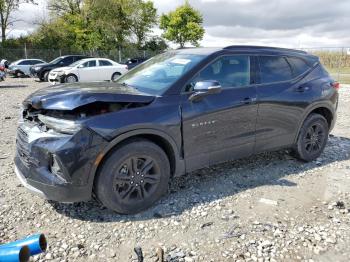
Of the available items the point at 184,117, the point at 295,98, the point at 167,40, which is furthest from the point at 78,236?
the point at 167,40

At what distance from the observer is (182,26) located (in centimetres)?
5516

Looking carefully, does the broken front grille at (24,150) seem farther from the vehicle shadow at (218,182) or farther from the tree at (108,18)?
the tree at (108,18)

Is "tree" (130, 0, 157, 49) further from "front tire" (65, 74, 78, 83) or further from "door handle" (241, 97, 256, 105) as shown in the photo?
"door handle" (241, 97, 256, 105)

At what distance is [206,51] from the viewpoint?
4539mm

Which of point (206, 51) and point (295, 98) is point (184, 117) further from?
point (295, 98)

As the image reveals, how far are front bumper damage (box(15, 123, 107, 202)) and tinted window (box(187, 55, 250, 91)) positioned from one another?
1.55m

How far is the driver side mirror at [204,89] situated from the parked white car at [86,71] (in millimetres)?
Result: 14301

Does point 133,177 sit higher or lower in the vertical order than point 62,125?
lower

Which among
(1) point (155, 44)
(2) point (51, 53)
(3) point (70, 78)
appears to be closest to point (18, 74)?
(3) point (70, 78)

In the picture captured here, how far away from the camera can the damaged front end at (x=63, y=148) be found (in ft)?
10.8

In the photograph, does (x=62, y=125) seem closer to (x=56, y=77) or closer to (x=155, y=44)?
(x=56, y=77)

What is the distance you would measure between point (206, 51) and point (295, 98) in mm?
1591

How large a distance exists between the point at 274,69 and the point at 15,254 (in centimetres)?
423

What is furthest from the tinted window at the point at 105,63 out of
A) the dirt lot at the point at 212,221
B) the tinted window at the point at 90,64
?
the dirt lot at the point at 212,221
